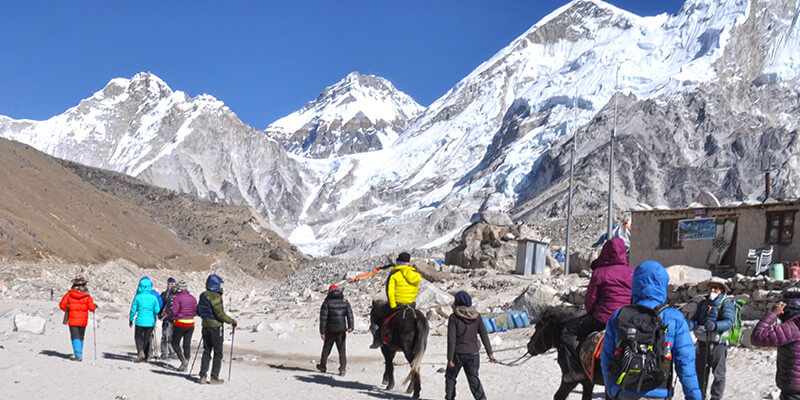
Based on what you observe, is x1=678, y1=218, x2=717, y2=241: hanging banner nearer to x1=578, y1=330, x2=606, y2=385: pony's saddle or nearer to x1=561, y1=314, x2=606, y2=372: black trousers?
x1=561, y1=314, x2=606, y2=372: black trousers

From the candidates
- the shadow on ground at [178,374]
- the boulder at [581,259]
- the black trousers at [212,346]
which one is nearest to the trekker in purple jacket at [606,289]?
the black trousers at [212,346]

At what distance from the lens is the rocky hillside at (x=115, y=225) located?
40.1 m

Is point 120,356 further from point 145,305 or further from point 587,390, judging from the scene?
point 587,390

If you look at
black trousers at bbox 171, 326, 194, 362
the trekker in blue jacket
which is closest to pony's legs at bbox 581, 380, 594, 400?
the trekker in blue jacket

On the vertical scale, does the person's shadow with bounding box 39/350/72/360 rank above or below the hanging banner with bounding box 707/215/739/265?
below

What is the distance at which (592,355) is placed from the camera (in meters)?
6.11

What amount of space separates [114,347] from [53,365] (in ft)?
14.6

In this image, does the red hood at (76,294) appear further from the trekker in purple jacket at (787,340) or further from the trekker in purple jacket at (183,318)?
the trekker in purple jacket at (787,340)

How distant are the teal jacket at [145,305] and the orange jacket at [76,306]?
0.70 m

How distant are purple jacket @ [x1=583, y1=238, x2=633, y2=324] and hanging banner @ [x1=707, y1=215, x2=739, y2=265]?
52.2 feet

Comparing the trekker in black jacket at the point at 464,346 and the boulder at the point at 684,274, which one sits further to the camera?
the boulder at the point at 684,274

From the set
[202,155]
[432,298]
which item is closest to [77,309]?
[432,298]

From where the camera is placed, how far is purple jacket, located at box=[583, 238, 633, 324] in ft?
21.4

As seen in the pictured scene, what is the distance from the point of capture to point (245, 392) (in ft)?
32.1
